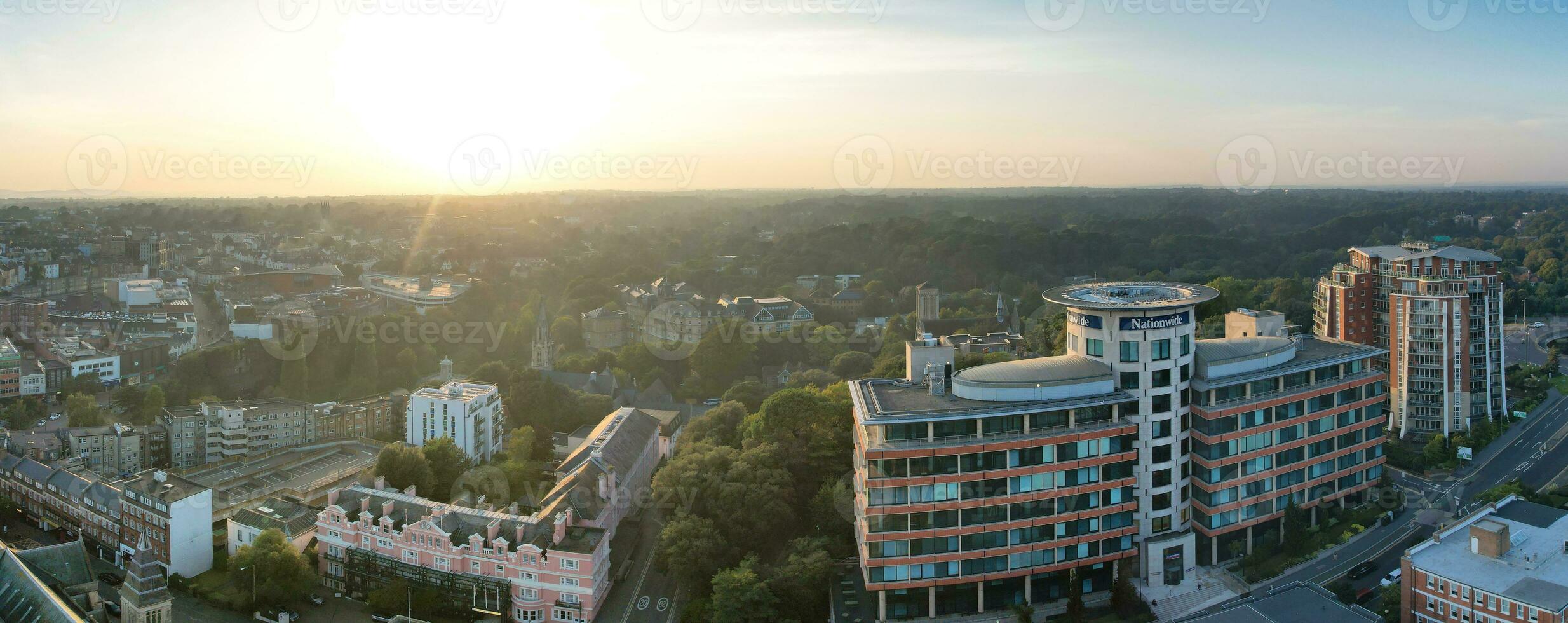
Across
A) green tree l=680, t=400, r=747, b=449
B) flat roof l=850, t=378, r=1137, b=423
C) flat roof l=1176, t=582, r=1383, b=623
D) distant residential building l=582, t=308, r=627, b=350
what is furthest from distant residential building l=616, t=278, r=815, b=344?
flat roof l=1176, t=582, r=1383, b=623

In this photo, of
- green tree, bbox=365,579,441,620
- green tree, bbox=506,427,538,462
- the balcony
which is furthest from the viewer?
green tree, bbox=506,427,538,462

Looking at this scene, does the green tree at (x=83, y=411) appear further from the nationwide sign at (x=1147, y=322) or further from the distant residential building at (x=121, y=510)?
the nationwide sign at (x=1147, y=322)

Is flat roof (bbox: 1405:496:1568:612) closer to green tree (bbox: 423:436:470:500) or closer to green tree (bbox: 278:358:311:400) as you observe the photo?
green tree (bbox: 423:436:470:500)

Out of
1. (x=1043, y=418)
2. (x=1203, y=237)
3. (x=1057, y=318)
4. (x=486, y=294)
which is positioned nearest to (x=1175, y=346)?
(x=1043, y=418)

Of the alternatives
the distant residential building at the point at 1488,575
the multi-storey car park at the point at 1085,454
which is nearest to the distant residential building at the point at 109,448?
the multi-storey car park at the point at 1085,454

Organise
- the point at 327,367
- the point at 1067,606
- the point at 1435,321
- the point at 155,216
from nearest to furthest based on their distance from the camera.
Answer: the point at 1067,606, the point at 1435,321, the point at 327,367, the point at 155,216

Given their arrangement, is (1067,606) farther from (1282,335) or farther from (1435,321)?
(1435,321)

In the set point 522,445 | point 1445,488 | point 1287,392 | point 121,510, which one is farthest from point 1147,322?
point 121,510
